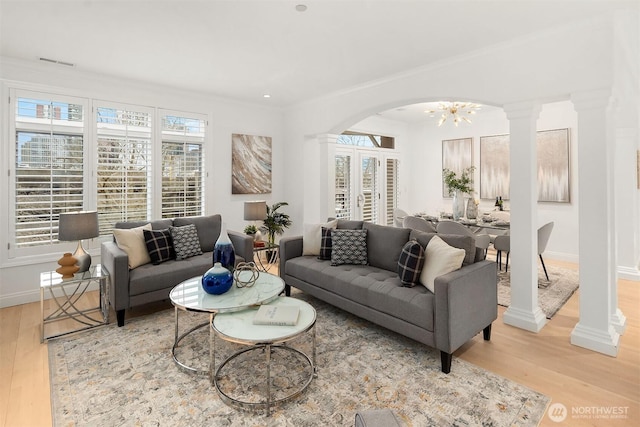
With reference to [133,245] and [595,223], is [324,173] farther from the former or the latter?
[595,223]

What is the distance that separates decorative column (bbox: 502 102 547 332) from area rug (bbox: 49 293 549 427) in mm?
1097

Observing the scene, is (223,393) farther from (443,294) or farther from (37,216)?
(37,216)

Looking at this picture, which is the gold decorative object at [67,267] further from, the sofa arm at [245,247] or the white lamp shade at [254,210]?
the white lamp shade at [254,210]

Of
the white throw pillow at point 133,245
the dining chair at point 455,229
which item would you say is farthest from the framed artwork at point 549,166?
the white throw pillow at point 133,245

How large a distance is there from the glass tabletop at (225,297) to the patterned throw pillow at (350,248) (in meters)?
0.87

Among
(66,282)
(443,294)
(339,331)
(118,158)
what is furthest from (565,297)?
(118,158)

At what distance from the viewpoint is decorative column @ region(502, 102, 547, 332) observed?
10.2 feet

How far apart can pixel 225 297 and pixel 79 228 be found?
191cm

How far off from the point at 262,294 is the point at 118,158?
314 centimetres

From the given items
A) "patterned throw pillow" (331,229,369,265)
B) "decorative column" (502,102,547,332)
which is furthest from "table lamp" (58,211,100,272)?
"decorative column" (502,102,547,332)

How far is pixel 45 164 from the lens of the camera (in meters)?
3.88

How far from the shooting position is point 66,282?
3.09m

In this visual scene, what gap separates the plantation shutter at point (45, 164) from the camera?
3.75 meters

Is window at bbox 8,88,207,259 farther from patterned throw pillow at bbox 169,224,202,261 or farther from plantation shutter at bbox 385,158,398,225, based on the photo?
plantation shutter at bbox 385,158,398,225
